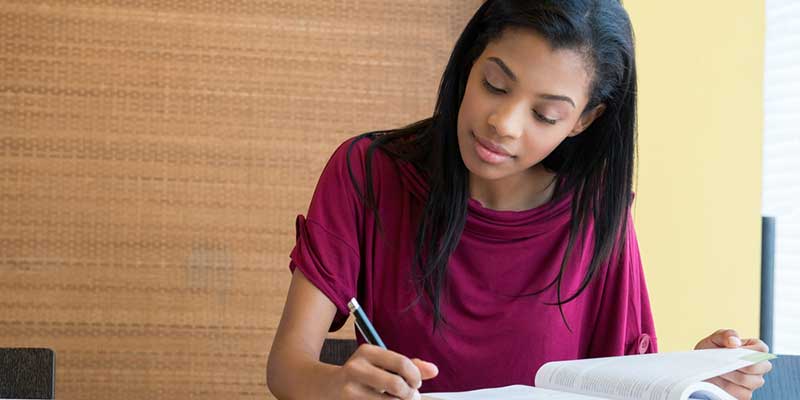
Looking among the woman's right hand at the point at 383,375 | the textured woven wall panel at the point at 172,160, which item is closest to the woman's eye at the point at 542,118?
the woman's right hand at the point at 383,375

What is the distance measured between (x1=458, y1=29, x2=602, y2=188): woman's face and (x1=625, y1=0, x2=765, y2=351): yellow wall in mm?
1237

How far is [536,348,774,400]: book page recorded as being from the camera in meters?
1.05

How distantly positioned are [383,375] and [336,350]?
620mm

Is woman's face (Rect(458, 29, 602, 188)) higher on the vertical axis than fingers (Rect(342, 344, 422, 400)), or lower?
higher

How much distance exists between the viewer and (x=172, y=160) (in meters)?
2.37

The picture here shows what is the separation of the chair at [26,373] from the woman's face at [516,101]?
2.19ft

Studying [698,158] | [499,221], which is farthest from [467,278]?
[698,158]

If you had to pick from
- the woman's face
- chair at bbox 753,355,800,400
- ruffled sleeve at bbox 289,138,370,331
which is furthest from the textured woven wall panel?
chair at bbox 753,355,800,400

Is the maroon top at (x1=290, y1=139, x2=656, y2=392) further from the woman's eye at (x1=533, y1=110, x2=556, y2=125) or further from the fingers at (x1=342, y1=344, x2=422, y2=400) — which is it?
the fingers at (x1=342, y1=344, x2=422, y2=400)

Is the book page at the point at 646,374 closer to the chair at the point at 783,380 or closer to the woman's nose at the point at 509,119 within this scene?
the chair at the point at 783,380

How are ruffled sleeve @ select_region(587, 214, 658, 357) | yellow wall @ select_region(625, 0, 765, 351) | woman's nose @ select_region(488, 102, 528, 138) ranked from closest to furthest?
woman's nose @ select_region(488, 102, 528, 138), ruffled sleeve @ select_region(587, 214, 658, 357), yellow wall @ select_region(625, 0, 765, 351)

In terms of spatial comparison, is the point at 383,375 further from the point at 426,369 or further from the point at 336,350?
the point at 336,350

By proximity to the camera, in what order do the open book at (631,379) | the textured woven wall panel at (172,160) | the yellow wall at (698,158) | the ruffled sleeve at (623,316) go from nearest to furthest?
1. the open book at (631,379)
2. the ruffled sleeve at (623,316)
3. the textured woven wall panel at (172,160)
4. the yellow wall at (698,158)

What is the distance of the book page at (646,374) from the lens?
3.46ft
